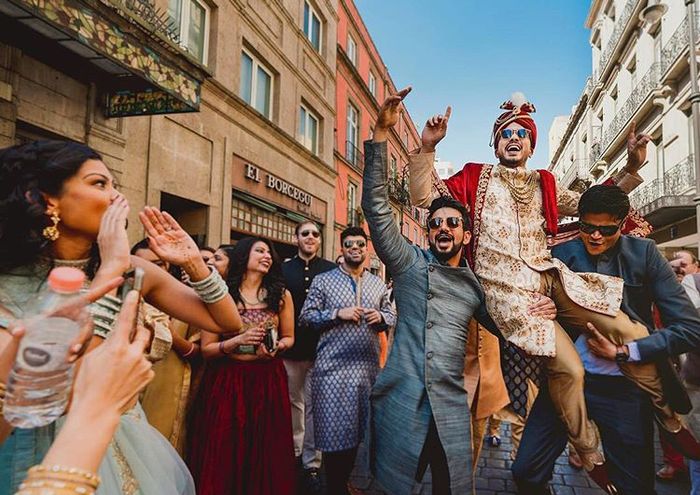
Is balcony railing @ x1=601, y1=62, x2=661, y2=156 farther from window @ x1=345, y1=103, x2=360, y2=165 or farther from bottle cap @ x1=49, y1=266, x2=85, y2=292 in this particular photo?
bottle cap @ x1=49, y1=266, x2=85, y2=292

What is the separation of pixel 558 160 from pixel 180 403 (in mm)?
47970

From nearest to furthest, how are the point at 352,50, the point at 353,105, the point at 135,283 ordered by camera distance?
the point at 135,283
the point at 353,105
the point at 352,50

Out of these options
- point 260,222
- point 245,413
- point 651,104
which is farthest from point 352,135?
point 245,413

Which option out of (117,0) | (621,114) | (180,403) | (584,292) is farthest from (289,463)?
(621,114)

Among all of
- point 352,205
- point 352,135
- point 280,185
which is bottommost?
point 280,185

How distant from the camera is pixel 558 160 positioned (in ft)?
147

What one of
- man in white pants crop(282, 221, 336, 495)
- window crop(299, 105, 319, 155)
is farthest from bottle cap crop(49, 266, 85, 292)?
window crop(299, 105, 319, 155)

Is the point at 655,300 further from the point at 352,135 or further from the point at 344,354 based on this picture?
the point at 352,135

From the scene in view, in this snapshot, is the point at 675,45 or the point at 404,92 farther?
the point at 675,45

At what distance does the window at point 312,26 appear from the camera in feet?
49.0

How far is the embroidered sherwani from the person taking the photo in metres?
2.38

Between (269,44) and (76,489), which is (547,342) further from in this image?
(269,44)

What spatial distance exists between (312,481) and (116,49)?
5.41 metres

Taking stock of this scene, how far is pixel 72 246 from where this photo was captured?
1.64m
